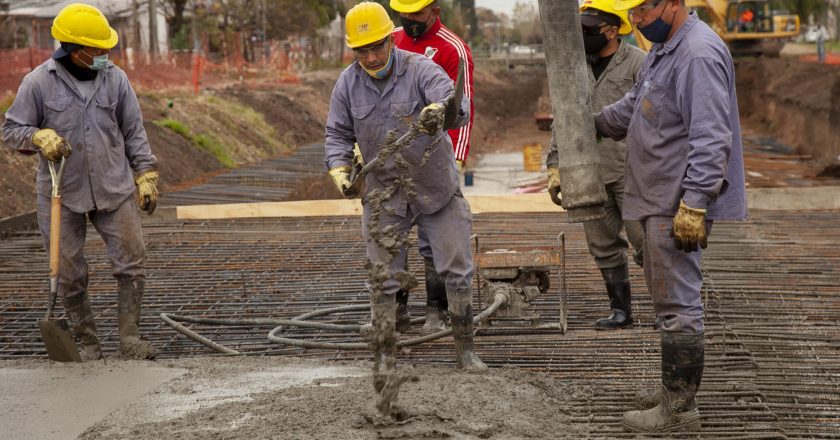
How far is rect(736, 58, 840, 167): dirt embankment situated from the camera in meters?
19.3

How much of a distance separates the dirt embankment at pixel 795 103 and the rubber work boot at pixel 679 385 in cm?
1256

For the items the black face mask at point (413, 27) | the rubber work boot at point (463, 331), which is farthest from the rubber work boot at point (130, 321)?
the black face mask at point (413, 27)

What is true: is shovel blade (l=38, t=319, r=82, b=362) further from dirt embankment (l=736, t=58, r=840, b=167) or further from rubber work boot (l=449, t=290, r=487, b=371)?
dirt embankment (l=736, t=58, r=840, b=167)

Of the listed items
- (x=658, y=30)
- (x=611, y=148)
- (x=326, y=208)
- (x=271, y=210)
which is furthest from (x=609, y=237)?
(x=271, y=210)

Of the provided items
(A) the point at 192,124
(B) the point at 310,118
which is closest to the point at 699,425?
(A) the point at 192,124

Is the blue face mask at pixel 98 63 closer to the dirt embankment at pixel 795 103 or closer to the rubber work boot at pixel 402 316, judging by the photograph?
the rubber work boot at pixel 402 316

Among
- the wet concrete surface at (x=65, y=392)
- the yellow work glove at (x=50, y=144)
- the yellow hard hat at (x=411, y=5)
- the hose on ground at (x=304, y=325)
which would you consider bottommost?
the wet concrete surface at (x=65, y=392)

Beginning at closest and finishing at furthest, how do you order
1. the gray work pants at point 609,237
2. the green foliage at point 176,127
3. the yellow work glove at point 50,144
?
the yellow work glove at point 50,144, the gray work pants at point 609,237, the green foliage at point 176,127

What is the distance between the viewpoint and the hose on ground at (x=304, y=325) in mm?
A: 5355

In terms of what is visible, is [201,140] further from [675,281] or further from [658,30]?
[675,281]

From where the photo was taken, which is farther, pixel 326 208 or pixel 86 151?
pixel 326 208

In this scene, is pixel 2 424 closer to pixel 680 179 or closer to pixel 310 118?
pixel 680 179

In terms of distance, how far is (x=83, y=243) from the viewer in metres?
5.39

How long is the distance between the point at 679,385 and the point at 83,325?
2902mm
